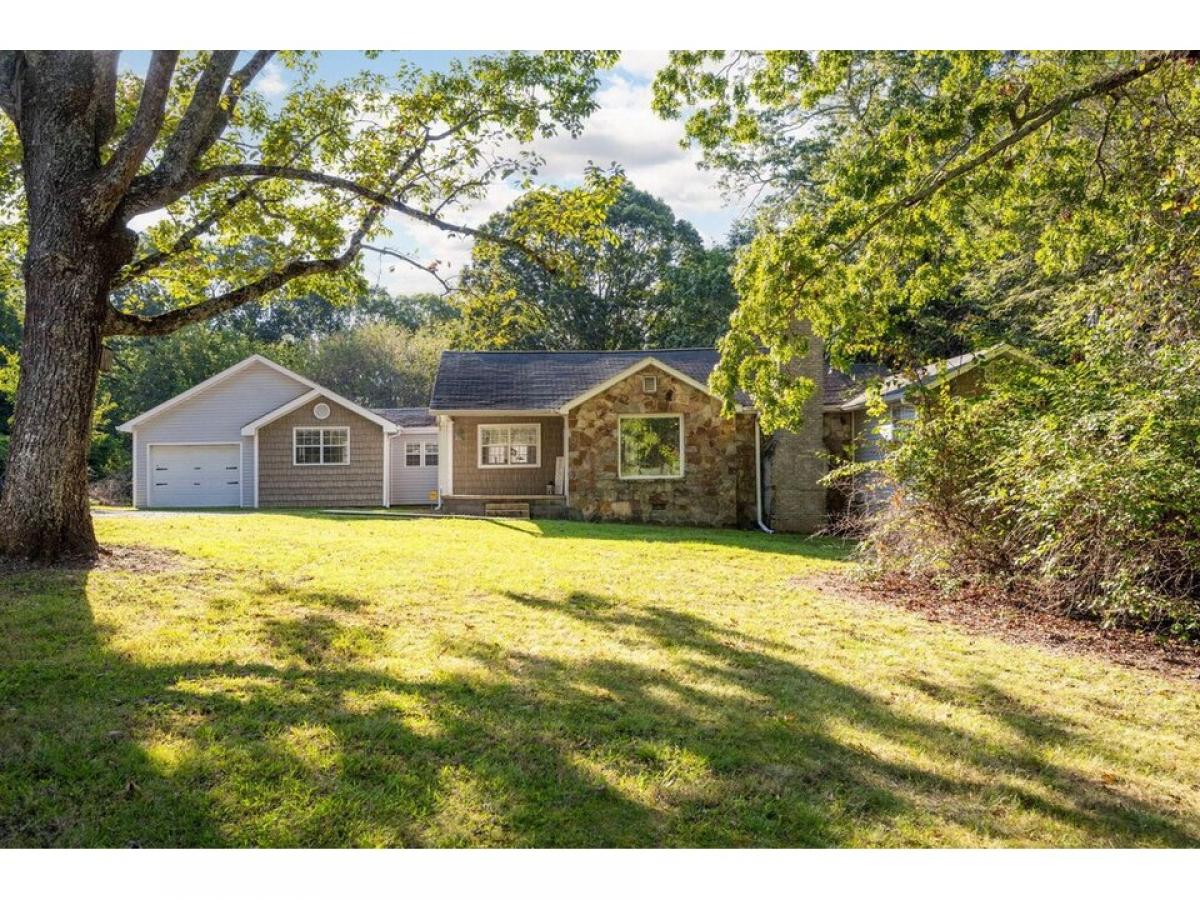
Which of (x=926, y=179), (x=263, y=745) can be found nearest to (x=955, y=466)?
(x=926, y=179)

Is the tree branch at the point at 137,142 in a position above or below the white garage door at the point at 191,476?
above

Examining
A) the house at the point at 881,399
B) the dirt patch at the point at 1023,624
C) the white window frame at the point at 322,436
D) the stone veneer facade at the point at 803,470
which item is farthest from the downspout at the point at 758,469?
the white window frame at the point at 322,436

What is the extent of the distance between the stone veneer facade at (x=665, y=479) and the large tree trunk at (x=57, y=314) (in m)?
9.75

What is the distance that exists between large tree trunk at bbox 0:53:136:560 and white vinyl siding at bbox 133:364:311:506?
15220mm

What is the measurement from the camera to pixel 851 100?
55.6ft

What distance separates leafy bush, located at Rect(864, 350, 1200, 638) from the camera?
18.9 feet

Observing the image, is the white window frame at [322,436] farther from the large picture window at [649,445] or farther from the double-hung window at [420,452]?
the large picture window at [649,445]

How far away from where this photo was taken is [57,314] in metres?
7.19

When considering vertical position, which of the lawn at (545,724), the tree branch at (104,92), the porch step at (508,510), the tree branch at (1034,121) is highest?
the tree branch at (104,92)

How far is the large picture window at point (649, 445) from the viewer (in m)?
16.3

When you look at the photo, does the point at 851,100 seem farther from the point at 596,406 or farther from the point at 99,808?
the point at 99,808

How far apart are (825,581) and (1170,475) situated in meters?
3.83

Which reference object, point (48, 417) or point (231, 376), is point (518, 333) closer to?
point (231, 376)

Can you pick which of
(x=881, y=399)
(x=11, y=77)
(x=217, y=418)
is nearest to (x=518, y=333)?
(x=217, y=418)
